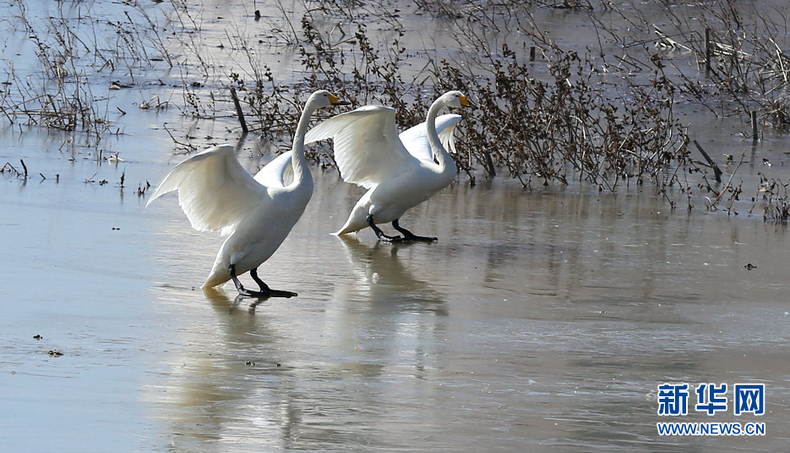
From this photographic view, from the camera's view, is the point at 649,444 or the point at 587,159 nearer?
the point at 649,444

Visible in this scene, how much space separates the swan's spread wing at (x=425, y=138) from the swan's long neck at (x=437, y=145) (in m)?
0.16

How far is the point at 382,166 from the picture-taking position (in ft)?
34.9

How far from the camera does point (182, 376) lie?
19.1ft

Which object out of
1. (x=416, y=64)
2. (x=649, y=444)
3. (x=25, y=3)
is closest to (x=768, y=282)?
(x=649, y=444)

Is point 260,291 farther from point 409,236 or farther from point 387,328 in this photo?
point 409,236

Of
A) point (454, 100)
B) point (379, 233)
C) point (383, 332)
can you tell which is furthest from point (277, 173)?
point (454, 100)

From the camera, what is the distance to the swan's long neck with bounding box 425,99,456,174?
10.5 meters

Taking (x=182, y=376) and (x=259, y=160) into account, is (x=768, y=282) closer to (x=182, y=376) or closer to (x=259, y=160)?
(x=182, y=376)

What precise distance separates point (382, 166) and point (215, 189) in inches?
116

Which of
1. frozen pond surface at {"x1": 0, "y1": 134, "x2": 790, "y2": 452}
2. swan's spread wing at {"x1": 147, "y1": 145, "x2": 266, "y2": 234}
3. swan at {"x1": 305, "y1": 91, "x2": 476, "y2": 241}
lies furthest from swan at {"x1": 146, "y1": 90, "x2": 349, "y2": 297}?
swan at {"x1": 305, "y1": 91, "x2": 476, "y2": 241}

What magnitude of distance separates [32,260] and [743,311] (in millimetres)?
4686

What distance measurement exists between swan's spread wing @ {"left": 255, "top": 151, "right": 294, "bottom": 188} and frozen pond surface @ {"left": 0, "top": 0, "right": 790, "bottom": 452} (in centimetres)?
63

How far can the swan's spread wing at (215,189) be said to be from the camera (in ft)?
25.0

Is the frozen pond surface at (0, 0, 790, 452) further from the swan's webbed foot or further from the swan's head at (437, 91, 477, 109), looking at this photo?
the swan's head at (437, 91, 477, 109)
